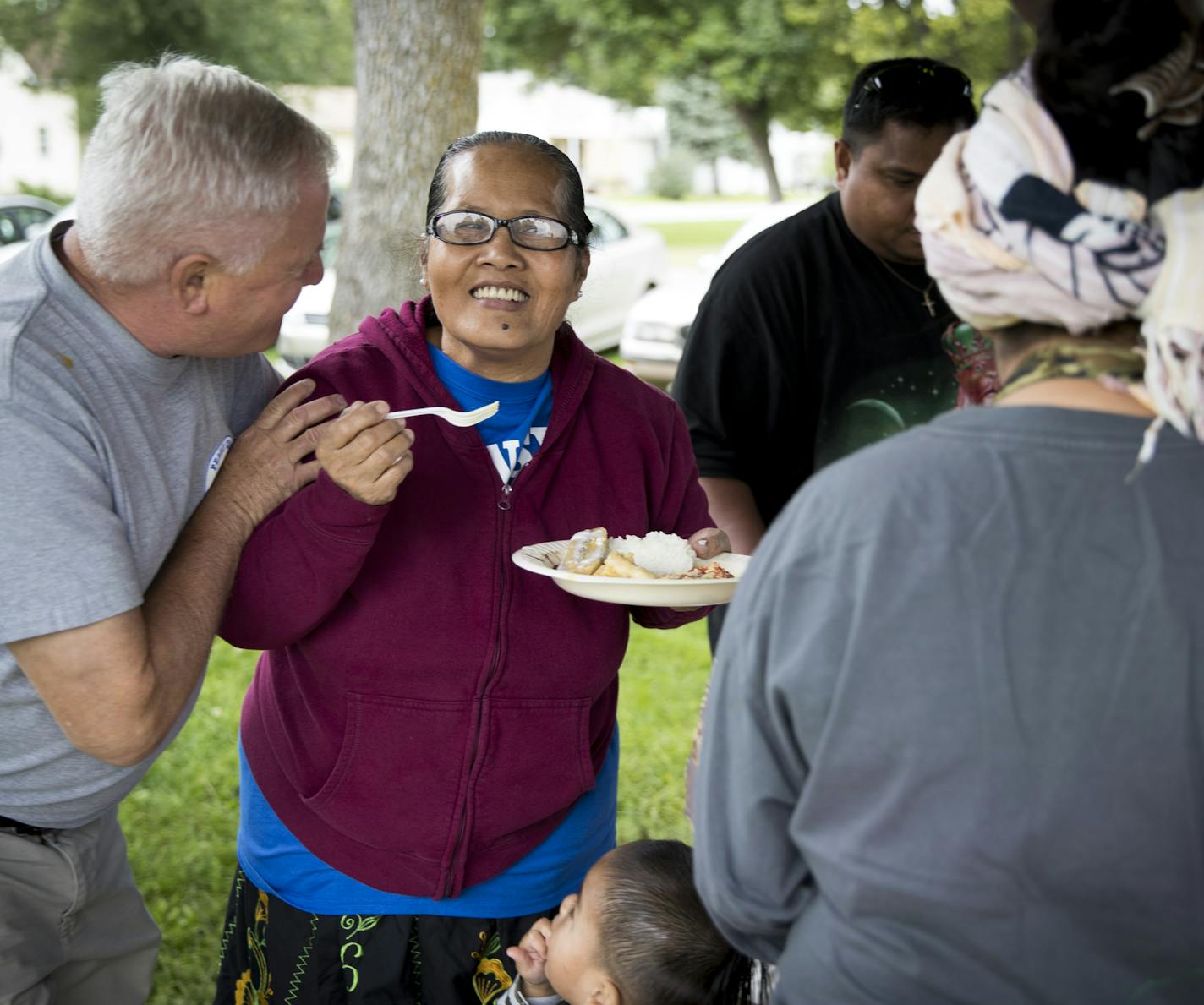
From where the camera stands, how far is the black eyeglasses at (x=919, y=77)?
3105 mm

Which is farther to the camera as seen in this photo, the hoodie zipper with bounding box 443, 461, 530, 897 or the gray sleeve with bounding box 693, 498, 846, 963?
the hoodie zipper with bounding box 443, 461, 530, 897

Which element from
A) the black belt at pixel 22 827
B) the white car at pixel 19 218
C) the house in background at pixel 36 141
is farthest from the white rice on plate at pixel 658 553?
the house in background at pixel 36 141

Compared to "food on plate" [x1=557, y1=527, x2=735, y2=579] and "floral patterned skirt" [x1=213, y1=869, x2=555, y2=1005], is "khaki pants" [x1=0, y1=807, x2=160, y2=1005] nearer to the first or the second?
"floral patterned skirt" [x1=213, y1=869, x2=555, y2=1005]

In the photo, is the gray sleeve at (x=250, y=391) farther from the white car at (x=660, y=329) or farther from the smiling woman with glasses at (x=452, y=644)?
the white car at (x=660, y=329)

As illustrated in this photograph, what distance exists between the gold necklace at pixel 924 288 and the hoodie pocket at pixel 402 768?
168 cm

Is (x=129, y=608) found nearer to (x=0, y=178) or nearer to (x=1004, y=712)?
(x=1004, y=712)

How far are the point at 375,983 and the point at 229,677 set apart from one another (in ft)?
12.3

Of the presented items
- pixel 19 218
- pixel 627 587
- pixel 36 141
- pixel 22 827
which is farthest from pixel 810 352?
pixel 36 141

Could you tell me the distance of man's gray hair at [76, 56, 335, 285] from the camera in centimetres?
186

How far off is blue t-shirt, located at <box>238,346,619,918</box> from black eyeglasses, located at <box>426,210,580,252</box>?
0.24 metres

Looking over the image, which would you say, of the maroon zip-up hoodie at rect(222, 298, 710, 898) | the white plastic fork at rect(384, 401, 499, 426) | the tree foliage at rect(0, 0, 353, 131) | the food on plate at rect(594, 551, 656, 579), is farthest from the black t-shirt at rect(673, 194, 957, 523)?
the tree foliage at rect(0, 0, 353, 131)

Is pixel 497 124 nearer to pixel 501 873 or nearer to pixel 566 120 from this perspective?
pixel 566 120

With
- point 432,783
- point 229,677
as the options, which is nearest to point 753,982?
point 432,783

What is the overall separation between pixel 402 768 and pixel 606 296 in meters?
10.8
